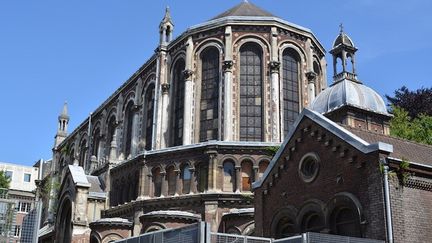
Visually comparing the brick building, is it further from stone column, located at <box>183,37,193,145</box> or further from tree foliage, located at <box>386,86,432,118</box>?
tree foliage, located at <box>386,86,432,118</box>

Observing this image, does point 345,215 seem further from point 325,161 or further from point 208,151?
point 208,151

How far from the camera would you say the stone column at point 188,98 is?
4612 cm

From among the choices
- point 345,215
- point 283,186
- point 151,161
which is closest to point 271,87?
point 151,161

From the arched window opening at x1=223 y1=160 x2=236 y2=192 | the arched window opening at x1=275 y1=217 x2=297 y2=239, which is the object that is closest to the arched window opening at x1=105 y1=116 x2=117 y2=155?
the arched window opening at x1=223 y1=160 x2=236 y2=192

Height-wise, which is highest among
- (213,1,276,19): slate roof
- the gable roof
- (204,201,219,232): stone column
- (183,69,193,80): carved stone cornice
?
(213,1,276,19): slate roof

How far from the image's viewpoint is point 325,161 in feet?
75.9

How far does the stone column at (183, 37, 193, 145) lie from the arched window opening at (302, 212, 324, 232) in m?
22.7

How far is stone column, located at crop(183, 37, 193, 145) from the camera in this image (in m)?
46.1

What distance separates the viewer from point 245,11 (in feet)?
169

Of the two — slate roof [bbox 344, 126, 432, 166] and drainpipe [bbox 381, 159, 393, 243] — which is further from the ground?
slate roof [bbox 344, 126, 432, 166]

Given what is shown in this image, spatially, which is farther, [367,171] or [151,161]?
[151,161]

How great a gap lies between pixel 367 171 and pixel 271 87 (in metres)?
25.3

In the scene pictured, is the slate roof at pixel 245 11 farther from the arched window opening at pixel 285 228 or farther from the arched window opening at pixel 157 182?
the arched window opening at pixel 285 228

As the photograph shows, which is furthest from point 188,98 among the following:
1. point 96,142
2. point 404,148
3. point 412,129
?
point 404,148
